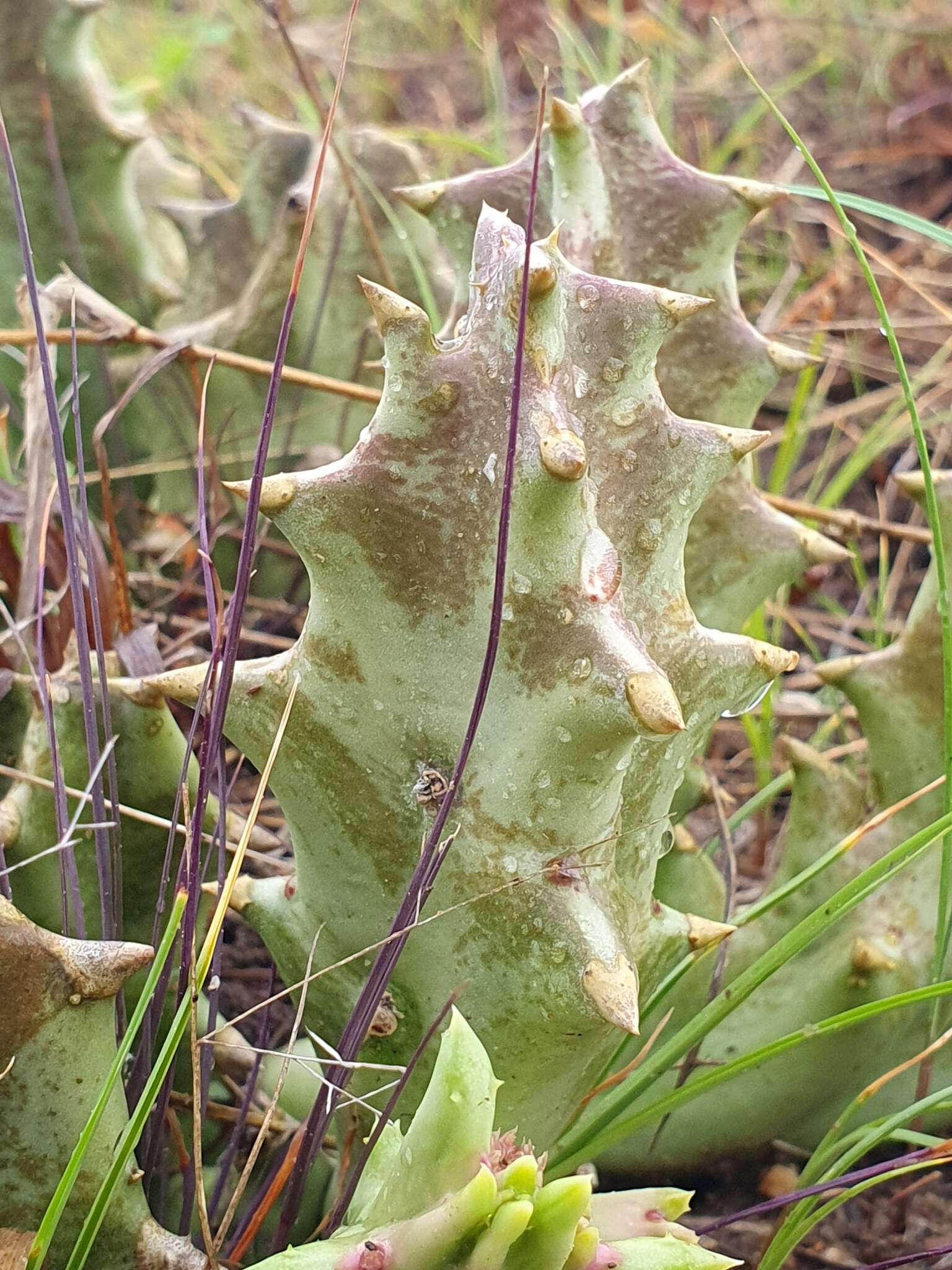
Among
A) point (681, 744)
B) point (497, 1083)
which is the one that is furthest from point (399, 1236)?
point (681, 744)

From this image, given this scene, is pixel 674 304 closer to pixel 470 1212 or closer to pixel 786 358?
pixel 786 358

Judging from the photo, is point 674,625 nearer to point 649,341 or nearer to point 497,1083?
point 649,341

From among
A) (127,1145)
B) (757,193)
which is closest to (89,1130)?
(127,1145)

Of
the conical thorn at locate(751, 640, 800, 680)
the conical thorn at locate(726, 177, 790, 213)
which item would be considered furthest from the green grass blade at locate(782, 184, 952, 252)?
the conical thorn at locate(751, 640, 800, 680)

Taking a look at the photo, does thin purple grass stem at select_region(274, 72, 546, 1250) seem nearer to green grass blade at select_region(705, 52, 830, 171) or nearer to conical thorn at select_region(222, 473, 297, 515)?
conical thorn at select_region(222, 473, 297, 515)

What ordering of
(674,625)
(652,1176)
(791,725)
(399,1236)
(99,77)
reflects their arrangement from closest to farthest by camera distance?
(399,1236)
(674,625)
(652,1176)
(99,77)
(791,725)

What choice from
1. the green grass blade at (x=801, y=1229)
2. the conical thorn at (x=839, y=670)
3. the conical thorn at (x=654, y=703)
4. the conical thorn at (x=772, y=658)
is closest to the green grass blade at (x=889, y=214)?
the conical thorn at (x=839, y=670)
